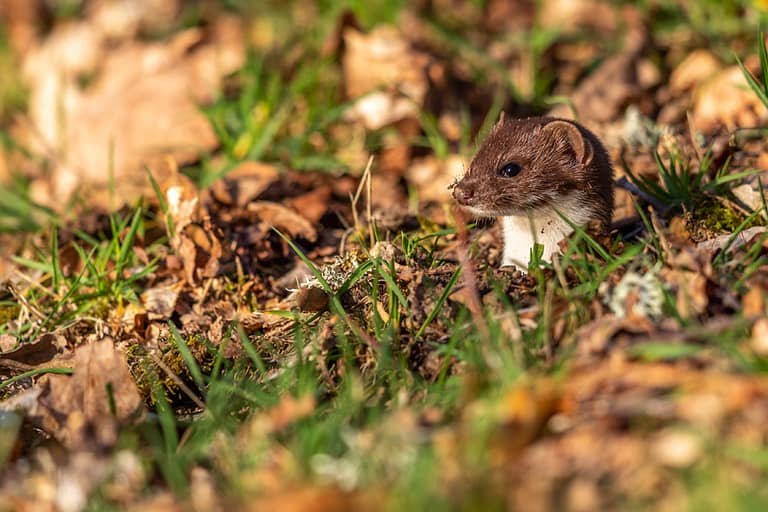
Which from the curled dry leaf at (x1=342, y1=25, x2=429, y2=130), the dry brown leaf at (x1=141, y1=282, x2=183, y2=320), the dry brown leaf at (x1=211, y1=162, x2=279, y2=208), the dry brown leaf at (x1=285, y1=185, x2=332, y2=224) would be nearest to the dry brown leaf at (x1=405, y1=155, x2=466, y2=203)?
the curled dry leaf at (x1=342, y1=25, x2=429, y2=130)

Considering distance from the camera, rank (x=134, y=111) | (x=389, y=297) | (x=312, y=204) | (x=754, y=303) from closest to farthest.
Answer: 1. (x=754, y=303)
2. (x=389, y=297)
3. (x=312, y=204)
4. (x=134, y=111)

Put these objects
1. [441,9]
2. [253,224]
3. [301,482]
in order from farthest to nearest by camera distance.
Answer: [441,9]
[253,224]
[301,482]

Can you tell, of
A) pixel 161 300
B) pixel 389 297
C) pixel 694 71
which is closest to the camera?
pixel 389 297

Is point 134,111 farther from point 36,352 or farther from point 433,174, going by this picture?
point 36,352

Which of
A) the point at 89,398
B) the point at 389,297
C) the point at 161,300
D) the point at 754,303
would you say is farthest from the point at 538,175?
the point at 89,398

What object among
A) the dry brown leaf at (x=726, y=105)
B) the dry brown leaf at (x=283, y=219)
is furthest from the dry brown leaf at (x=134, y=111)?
the dry brown leaf at (x=726, y=105)

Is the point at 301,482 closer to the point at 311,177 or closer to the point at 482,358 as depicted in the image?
the point at 482,358

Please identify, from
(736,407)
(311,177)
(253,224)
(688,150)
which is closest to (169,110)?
(311,177)
